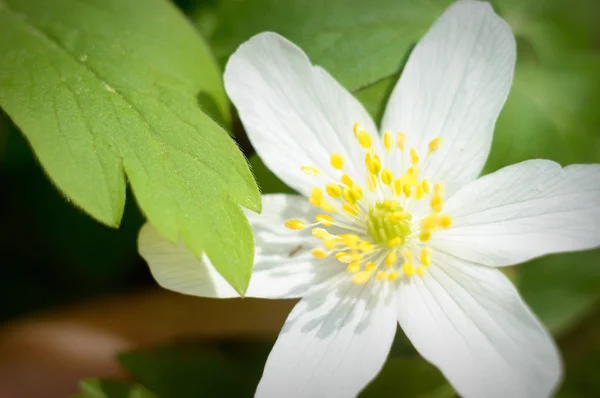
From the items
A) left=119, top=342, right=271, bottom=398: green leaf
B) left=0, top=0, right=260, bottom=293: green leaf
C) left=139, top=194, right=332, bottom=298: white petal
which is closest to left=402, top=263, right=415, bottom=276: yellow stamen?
left=139, top=194, right=332, bottom=298: white petal

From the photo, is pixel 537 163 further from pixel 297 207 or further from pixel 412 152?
pixel 297 207

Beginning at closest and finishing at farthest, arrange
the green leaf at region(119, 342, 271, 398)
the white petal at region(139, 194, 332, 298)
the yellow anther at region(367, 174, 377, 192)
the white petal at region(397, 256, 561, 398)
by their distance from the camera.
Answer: the white petal at region(397, 256, 561, 398) < the white petal at region(139, 194, 332, 298) < the yellow anther at region(367, 174, 377, 192) < the green leaf at region(119, 342, 271, 398)

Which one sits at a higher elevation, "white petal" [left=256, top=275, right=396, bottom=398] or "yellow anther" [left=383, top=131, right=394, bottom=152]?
"yellow anther" [left=383, top=131, right=394, bottom=152]

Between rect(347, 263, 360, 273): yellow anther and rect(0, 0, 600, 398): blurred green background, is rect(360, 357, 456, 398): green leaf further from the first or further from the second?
rect(347, 263, 360, 273): yellow anther

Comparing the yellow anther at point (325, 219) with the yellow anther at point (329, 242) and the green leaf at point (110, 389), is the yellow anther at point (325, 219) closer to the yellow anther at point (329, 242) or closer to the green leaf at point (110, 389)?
the yellow anther at point (329, 242)

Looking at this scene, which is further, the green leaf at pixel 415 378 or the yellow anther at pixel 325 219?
the green leaf at pixel 415 378

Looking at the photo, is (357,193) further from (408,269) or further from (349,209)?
(408,269)

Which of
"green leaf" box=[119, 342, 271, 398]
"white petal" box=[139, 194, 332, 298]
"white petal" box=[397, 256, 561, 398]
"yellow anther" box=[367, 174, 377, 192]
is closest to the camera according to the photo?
"white petal" box=[397, 256, 561, 398]

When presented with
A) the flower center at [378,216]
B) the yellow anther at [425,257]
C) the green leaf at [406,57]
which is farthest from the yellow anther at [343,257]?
the green leaf at [406,57]

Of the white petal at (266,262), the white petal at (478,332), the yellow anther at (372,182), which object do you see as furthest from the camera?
the yellow anther at (372,182)
